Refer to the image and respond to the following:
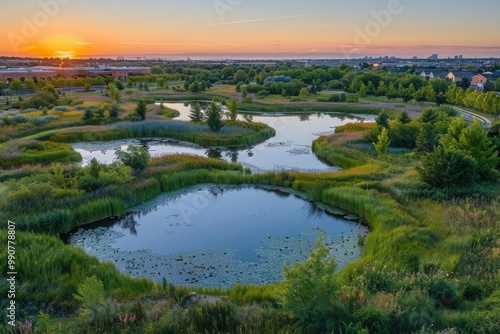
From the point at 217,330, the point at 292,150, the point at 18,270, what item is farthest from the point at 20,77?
the point at 217,330

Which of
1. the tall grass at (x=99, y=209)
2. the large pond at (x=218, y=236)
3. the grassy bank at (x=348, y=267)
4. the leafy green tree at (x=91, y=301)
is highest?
the leafy green tree at (x=91, y=301)

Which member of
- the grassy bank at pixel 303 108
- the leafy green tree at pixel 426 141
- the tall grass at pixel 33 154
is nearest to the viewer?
the tall grass at pixel 33 154

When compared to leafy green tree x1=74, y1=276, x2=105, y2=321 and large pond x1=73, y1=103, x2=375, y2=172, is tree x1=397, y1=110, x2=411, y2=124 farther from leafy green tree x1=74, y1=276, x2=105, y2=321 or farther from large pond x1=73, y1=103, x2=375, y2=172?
leafy green tree x1=74, y1=276, x2=105, y2=321

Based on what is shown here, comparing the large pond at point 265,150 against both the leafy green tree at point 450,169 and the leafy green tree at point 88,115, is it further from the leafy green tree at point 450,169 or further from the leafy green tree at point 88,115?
the leafy green tree at point 450,169

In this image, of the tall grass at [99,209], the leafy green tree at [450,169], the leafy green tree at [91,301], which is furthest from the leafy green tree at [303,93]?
the leafy green tree at [91,301]

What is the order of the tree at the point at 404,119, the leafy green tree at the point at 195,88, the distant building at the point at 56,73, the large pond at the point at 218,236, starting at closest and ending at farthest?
1. the large pond at the point at 218,236
2. the tree at the point at 404,119
3. the leafy green tree at the point at 195,88
4. the distant building at the point at 56,73

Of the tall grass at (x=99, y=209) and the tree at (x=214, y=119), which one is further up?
the tree at (x=214, y=119)

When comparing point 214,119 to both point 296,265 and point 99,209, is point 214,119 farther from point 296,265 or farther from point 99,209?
point 296,265
